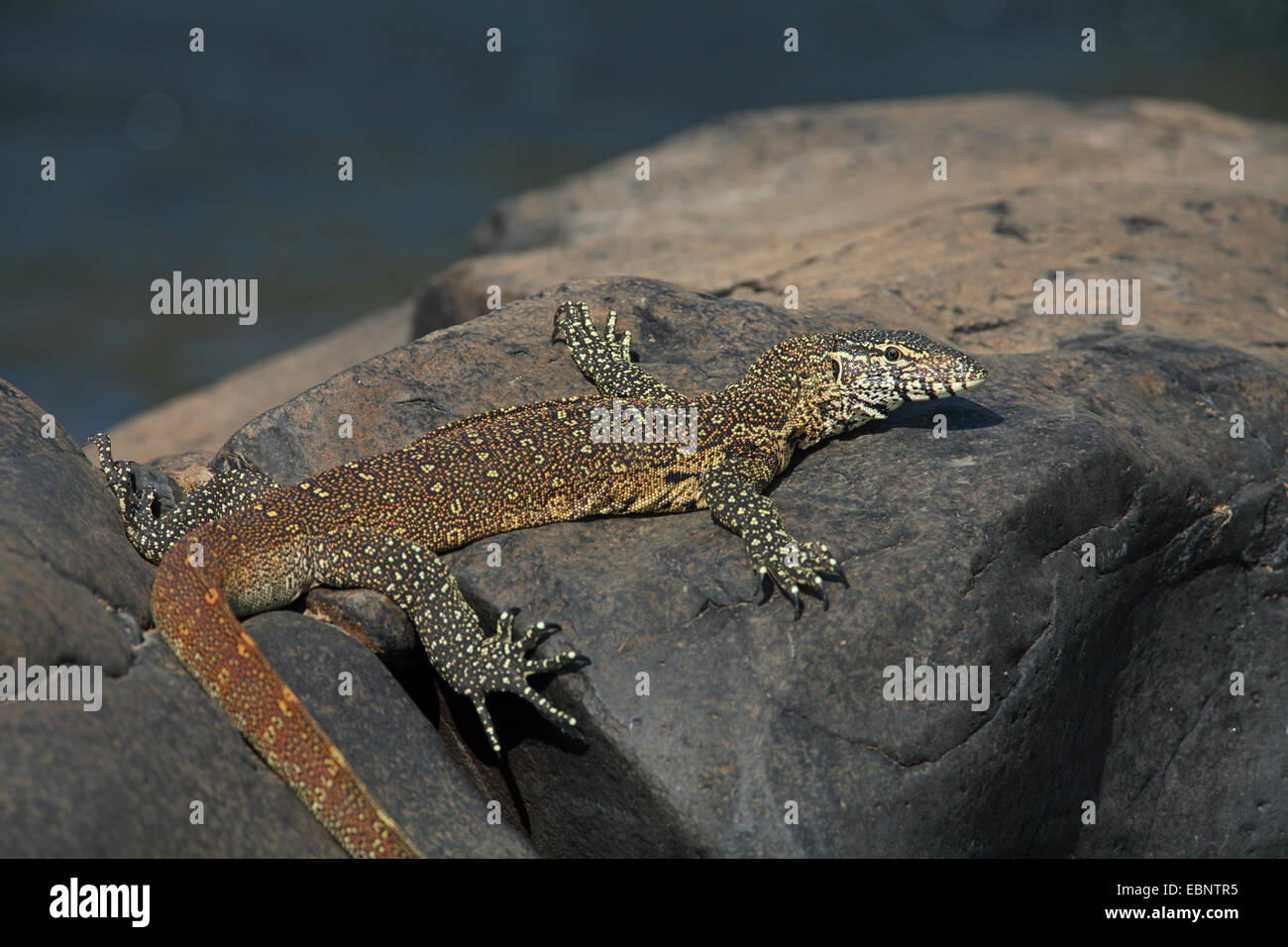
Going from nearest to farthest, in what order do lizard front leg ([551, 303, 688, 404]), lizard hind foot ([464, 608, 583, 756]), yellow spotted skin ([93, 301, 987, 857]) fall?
1. yellow spotted skin ([93, 301, 987, 857])
2. lizard hind foot ([464, 608, 583, 756])
3. lizard front leg ([551, 303, 688, 404])

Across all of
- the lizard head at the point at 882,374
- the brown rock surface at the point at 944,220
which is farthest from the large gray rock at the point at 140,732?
the brown rock surface at the point at 944,220

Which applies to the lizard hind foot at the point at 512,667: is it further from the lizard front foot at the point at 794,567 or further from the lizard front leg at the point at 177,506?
the lizard front leg at the point at 177,506

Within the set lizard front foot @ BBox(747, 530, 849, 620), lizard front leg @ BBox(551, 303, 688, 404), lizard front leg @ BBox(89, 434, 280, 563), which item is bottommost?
A: lizard front foot @ BBox(747, 530, 849, 620)

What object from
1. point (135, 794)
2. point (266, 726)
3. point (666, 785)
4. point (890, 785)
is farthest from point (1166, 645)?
point (135, 794)

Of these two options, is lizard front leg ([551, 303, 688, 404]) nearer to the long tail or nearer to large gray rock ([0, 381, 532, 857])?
large gray rock ([0, 381, 532, 857])

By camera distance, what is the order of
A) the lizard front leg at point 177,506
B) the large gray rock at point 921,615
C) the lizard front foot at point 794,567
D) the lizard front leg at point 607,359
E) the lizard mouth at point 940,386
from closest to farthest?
the large gray rock at point 921,615
the lizard front foot at point 794,567
the lizard front leg at point 177,506
the lizard mouth at point 940,386
the lizard front leg at point 607,359

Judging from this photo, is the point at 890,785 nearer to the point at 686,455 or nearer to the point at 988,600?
the point at 988,600

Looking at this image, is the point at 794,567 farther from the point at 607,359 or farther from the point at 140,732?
the point at 140,732

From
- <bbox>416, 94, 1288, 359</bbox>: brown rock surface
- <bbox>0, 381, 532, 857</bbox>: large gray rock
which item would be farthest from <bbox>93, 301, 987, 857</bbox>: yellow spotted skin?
<bbox>416, 94, 1288, 359</bbox>: brown rock surface
